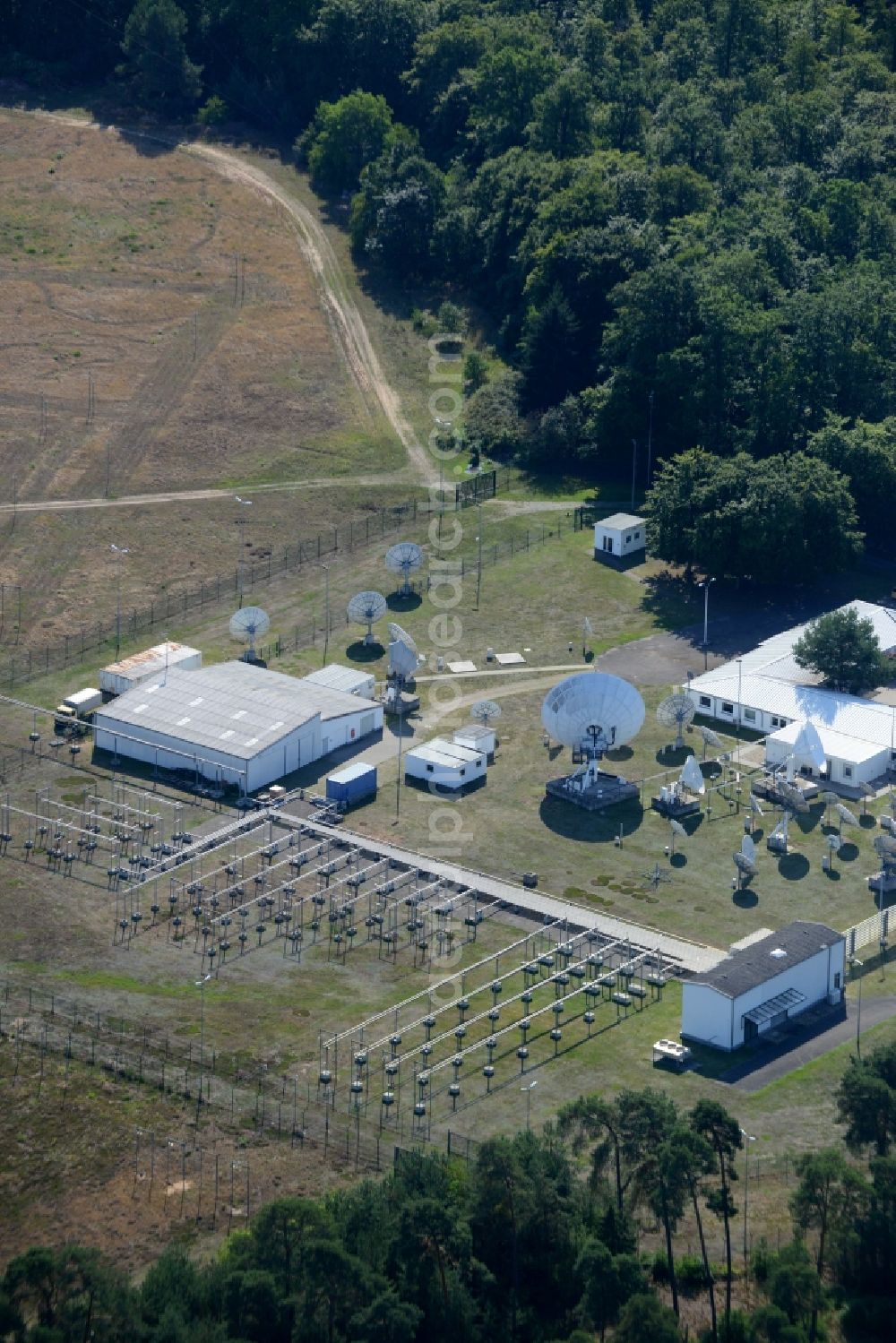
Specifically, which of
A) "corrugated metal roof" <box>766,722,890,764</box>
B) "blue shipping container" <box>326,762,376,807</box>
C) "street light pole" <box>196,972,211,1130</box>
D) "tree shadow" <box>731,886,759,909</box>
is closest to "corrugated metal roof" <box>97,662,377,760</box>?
"blue shipping container" <box>326,762,376,807</box>

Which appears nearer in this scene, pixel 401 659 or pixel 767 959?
pixel 767 959

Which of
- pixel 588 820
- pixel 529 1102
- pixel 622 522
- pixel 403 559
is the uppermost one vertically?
pixel 622 522

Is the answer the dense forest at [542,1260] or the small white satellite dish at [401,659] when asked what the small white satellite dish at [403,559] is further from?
the dense forest at [542,1260]

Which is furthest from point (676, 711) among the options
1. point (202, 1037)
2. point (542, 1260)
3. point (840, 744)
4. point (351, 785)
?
point (542, 1260)

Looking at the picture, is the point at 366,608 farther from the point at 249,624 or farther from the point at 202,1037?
the point at 202,1037

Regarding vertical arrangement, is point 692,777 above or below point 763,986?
above

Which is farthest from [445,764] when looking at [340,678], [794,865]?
[794,865]

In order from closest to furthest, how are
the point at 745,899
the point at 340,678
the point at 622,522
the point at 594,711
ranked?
1. the point at 745,899
2. the point at 594,711
3. the point at 340,678
4. the point at 622,522

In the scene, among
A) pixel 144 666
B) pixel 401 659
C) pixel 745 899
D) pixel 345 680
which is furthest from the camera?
pixel 144 666
